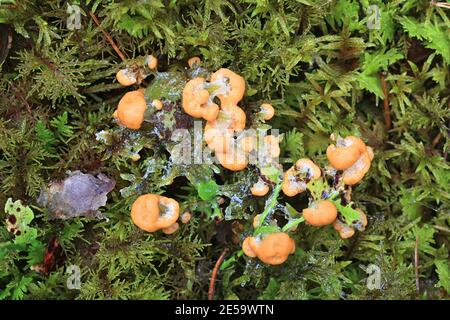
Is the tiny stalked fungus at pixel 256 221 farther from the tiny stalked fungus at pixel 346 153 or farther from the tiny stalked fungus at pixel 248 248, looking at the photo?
the tiny stalked fungus at pixel 346 153

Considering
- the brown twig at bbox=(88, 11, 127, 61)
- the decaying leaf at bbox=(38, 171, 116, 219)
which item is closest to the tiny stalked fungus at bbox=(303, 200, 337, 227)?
the decaying leaf at bbox=(38, 171, 116, 219)

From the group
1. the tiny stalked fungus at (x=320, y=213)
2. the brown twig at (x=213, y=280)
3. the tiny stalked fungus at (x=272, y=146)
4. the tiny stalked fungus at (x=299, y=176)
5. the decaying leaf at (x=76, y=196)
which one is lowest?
the brown twig at (x=213, y=280)

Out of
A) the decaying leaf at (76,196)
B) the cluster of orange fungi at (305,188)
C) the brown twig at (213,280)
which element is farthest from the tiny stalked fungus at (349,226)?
the decaying leaf at (76,196)

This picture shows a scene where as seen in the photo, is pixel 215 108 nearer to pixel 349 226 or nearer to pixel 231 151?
pixel 231 151

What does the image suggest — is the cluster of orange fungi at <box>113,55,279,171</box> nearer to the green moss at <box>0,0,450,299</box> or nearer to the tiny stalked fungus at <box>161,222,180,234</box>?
the green moss at <box>0,0,450,299</box>

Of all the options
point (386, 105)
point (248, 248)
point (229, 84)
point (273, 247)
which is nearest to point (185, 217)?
point (248, 248)

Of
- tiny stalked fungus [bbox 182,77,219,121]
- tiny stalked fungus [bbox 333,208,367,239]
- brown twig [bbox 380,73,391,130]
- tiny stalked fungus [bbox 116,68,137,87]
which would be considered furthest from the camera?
brown twig [bbox 380,73,391,130]

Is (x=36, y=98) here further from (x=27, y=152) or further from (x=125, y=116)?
(x=125, y=116)
